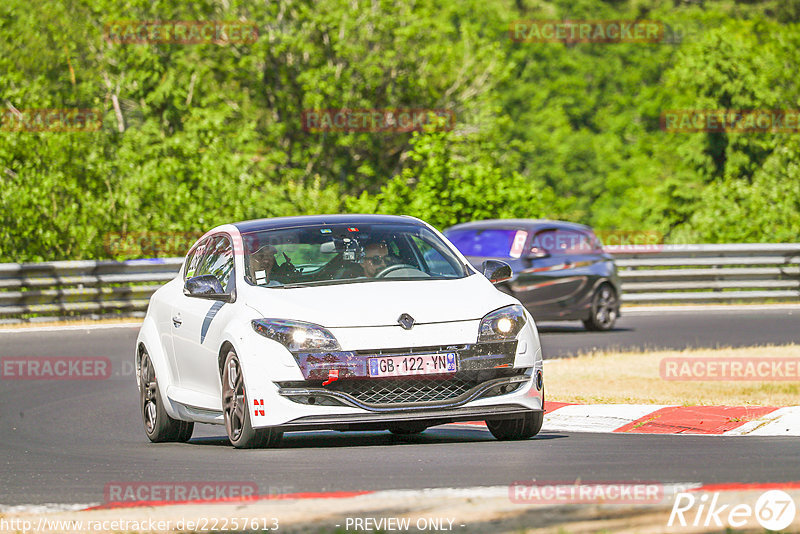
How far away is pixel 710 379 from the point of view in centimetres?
1462

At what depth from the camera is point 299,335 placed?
28.8 ft

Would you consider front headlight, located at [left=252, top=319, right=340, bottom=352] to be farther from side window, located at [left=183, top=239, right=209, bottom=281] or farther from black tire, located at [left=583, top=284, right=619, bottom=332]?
black tire, located at [left=583, top=284, right=619, bottom=332]

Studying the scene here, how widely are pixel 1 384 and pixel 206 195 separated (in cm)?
1366

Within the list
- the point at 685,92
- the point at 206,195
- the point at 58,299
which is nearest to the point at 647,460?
the point at 58,299

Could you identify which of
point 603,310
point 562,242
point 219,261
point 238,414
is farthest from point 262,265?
point 603,310

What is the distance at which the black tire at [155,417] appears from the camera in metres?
10.7

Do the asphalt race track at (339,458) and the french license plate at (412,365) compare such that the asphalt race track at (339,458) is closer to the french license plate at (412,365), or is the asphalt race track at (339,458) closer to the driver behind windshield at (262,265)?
the french license plate at (412,365)

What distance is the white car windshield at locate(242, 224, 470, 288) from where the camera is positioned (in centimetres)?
963

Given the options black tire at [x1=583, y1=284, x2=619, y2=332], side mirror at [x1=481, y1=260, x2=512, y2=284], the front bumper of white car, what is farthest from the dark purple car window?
the front bumper of white car

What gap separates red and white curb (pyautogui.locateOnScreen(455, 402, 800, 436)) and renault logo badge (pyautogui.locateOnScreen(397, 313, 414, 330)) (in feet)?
7.72

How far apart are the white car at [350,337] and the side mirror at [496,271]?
15 millimetres

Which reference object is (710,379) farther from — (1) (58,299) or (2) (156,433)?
(1) (58,299)

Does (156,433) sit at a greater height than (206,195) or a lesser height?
greater

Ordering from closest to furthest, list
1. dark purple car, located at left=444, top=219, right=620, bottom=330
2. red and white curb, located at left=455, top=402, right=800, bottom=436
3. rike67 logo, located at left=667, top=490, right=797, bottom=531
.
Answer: rike67 logo, located at left=667, top=490, right=797, bottom=531
red and white curb, located at left=455, top=402, right=800, bottom=436
dark purple car, located at left=444, top=219, right=620, bottom=330
